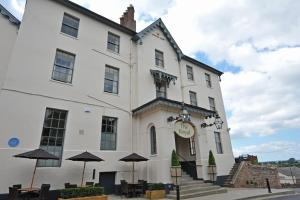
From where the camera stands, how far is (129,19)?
17.1 m

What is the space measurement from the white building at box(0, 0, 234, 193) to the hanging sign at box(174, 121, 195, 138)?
20.5 inches

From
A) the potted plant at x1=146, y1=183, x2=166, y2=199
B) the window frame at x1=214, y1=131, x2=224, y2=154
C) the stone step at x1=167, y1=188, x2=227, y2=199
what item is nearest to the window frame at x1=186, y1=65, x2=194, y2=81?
the window frame at x1=214, y1=131, x2=224, y2=154

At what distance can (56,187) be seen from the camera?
9.27m

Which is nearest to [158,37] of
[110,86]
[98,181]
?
[110,86]

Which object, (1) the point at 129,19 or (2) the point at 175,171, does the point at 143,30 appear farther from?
(2) the point at 175,171

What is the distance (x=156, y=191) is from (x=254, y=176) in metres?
10.6

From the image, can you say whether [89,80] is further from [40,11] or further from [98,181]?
[98,181]

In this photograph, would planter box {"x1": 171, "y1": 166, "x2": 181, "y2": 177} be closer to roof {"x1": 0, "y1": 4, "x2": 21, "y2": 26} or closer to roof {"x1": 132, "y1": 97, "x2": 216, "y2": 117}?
roof {"x1": 132, "y1": 97, "x2": 216, "y2": 117}

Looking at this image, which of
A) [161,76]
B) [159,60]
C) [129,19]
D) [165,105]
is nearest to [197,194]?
[165,105]

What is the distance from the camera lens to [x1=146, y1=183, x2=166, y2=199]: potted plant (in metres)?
9.70

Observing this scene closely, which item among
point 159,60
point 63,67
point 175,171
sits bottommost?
point 175,171

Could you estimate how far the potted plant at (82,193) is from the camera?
780 cm

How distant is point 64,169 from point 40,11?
9110 millimetres

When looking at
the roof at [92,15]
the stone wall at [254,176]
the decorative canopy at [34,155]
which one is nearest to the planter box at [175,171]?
the decorative canopy at [34,155]
